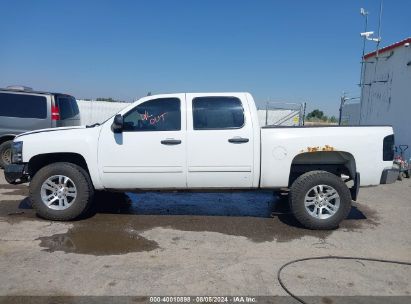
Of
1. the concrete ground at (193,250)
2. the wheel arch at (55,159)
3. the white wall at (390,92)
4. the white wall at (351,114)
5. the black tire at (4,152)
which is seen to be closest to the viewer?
the concrete ground at (193,250)

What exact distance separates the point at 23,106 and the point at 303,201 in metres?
8.02

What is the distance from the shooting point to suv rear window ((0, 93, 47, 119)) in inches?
407

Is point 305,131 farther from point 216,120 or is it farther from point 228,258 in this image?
point 228,258

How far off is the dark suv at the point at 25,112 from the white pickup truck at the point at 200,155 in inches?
184

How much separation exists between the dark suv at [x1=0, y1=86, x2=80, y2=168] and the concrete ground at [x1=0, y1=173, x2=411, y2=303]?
3.65 metres

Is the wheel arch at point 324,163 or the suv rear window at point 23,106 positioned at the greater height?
the suv rear window at point 23,106

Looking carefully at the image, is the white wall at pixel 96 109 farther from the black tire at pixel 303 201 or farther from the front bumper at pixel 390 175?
the front bumper at pixel 390 175

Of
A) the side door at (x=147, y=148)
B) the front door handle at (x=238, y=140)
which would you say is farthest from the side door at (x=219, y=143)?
the side door at (x=147, y=148)

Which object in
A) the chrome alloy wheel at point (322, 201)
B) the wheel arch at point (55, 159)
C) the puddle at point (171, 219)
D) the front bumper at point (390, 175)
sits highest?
the wheel arch at point (55, 159)

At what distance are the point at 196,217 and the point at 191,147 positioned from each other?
1276mm

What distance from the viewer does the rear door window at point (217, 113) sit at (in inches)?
226

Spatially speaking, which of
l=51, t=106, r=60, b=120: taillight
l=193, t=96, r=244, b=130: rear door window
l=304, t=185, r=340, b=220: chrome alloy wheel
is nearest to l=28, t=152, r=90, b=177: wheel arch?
l=193, t=96, r=244, b=130: rear door window

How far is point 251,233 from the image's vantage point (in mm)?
Answer: 5543

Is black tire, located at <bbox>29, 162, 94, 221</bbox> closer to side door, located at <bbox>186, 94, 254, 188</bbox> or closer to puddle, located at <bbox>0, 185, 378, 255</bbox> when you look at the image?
puddle, located at <bbox>0, 185, 378, 255</bbox>
